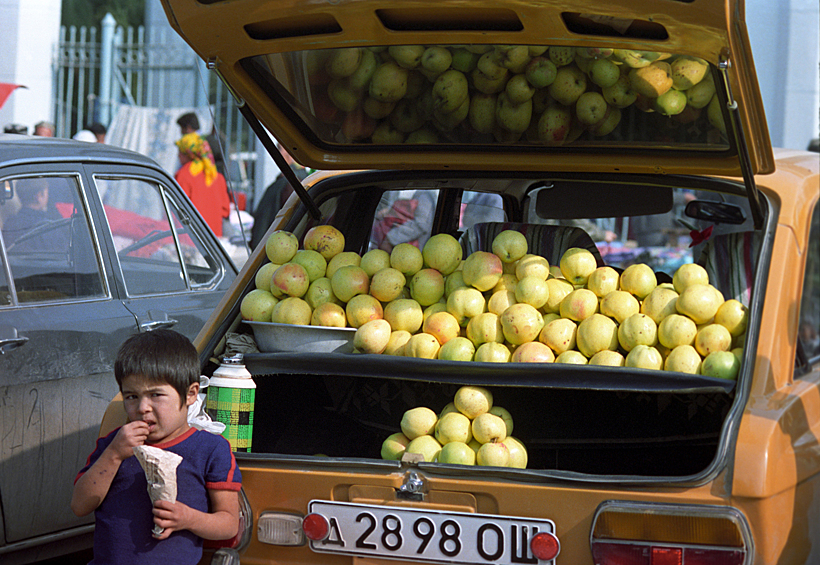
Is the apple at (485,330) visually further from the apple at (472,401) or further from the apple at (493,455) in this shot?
the apple at (493,455)

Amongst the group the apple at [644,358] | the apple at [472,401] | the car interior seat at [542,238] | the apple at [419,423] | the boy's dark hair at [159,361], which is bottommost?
the apple at [419,423]

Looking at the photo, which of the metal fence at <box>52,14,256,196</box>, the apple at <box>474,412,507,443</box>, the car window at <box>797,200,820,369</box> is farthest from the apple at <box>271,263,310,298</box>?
the metal fence at <box>52,14,256,196</box>

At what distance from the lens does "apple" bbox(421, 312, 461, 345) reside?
9.46ft

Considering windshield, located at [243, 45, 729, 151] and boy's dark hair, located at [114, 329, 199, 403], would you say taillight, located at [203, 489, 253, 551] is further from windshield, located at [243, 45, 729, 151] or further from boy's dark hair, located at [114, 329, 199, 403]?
windshield, located at [243, 45, 729, 151]

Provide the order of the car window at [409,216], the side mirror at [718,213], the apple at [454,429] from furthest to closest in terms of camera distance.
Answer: the car window at [409,216] < the side mirror at [718,213] < the apple at [454,429]

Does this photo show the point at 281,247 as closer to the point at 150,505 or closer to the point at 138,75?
the point at 150,505

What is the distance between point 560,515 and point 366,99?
1.54m

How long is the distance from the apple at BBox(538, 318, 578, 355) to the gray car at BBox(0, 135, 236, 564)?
197cm

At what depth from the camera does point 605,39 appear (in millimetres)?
2295

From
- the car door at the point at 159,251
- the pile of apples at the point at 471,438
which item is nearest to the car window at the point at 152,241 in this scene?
the car door at the point at 159,251

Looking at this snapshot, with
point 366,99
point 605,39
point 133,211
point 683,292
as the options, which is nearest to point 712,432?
point 683,292

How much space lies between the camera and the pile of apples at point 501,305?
263cm

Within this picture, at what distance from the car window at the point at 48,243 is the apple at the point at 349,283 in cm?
134

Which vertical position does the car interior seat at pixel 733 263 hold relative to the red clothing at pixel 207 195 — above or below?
below
